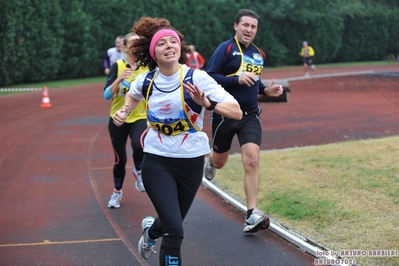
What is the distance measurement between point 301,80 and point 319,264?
2851 cm

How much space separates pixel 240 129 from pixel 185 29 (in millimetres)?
35252

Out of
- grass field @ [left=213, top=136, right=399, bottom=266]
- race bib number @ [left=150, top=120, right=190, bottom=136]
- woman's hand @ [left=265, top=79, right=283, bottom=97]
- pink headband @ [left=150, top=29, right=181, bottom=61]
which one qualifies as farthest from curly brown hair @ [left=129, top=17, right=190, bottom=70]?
grass field @ [left=213, top=136, right=399, bottom=266]

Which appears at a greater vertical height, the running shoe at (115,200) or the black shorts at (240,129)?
the black shorts at (240,129)

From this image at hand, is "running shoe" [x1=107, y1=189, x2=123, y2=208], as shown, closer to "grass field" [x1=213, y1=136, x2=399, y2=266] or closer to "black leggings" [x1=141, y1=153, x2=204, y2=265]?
"grass field" [x1=213, y1=136, x2=399, y2=266]

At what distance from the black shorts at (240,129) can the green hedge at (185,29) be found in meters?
23.4

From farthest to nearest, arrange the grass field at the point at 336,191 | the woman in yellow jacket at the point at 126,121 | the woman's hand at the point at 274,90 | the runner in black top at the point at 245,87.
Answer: the woman in yellow jacket at the point at 126,121 < the runner in black top at the point at 245,87 < the woman's hand at the point at 274,90 < the grass field at the point at 336,191

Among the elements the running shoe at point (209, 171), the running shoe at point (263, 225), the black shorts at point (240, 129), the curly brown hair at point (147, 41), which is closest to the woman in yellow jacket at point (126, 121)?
the running shoe at point (209, 171)

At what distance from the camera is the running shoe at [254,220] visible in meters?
6.78

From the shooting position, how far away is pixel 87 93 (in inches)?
1123

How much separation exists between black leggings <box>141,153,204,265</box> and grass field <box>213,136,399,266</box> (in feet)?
5.27

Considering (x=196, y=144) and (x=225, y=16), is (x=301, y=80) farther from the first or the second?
(x=196, y=144)

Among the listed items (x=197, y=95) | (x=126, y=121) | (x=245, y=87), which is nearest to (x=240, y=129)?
(x=245, y=87)

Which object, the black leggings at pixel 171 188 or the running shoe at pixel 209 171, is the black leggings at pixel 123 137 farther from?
the black leggings at pixel 171 188

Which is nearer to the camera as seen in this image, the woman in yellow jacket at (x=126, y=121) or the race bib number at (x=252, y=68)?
the race bib number at (x=252, y=68)
